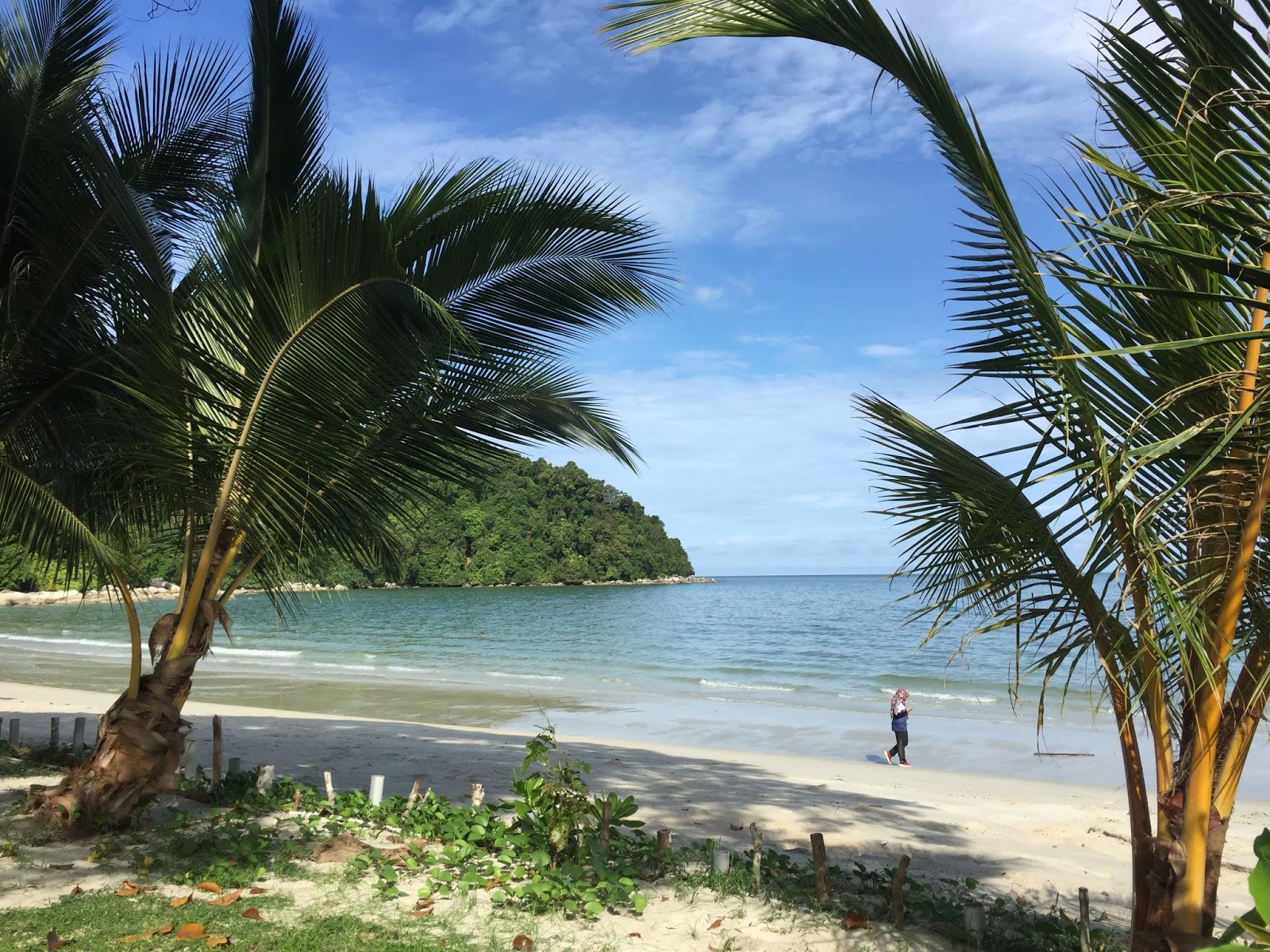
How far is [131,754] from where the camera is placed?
592 cm

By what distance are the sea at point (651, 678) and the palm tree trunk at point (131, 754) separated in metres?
0.67

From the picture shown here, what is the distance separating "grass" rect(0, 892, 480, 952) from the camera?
13.7ft

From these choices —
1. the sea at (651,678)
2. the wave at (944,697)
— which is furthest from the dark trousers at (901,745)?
the wave at (944,697)

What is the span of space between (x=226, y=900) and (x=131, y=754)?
160cm

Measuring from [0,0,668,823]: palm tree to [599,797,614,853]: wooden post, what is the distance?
2.36 m

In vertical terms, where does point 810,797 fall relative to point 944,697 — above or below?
above

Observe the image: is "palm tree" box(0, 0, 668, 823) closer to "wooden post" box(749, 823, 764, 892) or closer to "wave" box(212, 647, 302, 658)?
"wooden post" box(749, 823, 764, 892)

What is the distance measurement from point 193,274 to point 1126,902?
7.84 m

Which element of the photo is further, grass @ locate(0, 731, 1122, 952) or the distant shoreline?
Answer: the distant shoreline

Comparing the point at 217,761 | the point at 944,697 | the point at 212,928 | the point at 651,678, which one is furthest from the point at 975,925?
the point at 651,678

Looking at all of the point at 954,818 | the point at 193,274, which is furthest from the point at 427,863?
the point at 954,818

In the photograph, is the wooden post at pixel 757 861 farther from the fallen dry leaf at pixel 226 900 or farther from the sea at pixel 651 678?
the fallen dry leaf at pixel 226 900

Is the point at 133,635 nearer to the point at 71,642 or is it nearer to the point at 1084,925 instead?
the point at 1084,925

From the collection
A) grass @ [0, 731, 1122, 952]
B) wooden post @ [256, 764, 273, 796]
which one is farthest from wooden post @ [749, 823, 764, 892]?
wooden post @ [256, 764, 273, 796]
